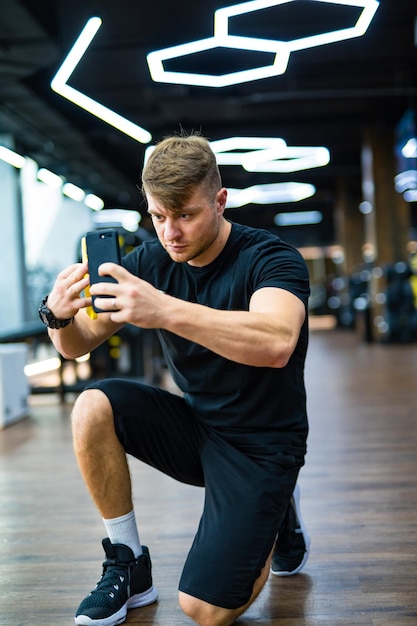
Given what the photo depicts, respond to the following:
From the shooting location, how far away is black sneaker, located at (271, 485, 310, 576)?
219 cm

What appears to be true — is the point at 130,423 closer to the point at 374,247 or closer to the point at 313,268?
the point at 374,247

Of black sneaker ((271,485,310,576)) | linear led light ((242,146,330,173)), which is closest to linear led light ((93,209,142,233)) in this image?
linear led light ((242,146,330,173))

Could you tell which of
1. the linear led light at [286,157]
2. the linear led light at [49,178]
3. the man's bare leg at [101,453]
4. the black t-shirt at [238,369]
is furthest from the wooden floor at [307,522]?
the linear led light at [49,178]

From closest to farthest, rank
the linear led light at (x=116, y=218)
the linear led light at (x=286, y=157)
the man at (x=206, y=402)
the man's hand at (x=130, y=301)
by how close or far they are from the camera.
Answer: the man's hand at (x=130, y=301) < the man at (x=206, y=402) < the linear led light at (x=286, y=157) < the linear led light at (x=116, y=218)

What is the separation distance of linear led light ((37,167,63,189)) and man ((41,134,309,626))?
9516 millimetres

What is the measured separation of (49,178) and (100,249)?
10.5 m

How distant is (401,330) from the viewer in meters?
11.1

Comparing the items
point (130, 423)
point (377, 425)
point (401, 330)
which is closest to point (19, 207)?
point (401, 330)

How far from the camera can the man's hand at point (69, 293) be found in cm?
173

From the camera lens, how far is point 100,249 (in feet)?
5.48

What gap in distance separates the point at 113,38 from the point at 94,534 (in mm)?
6246

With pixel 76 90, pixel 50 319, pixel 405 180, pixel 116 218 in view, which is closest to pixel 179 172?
pixel 50 319

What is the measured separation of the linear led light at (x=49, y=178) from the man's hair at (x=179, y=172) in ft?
31.7

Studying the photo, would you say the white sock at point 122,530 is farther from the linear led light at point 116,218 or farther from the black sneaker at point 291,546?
the linear led light at point 116,218
